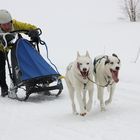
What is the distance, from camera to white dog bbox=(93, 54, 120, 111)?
5785 millimetres

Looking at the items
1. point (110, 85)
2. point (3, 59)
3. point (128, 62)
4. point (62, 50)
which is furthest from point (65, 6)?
point (110, 85)

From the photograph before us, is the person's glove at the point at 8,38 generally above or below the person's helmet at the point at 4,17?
below

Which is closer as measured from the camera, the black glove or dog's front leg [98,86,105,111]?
dog's front leg [98,86,105,111]

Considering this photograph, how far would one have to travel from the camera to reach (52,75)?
740 centimetres

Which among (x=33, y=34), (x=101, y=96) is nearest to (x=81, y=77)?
(x=101, y=96)

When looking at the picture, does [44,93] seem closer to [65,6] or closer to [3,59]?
[3,59]

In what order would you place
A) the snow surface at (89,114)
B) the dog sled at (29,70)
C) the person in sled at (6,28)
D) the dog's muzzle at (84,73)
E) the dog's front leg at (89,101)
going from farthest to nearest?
the person in sled at (6,28)
the dog sled at (29,70)
the dog's front leg at (89,101)
the dog's muzzle at (84,73)
the snow surface at (89,114)

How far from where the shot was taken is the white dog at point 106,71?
228 inches

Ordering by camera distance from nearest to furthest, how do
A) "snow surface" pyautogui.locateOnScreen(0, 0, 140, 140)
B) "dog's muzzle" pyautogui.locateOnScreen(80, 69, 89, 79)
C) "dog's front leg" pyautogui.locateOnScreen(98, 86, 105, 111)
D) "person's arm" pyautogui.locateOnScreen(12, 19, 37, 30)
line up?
"snow surface" pyautogui.locateOnScreen(0, 0, 140, 140) < "dog's muzzle" pyautogui.locateOnScreen(80, 69, 89, 79) < "dog's front leg" pyautogui.locateOnScreen(98, 86, 105, 111) < "person's arm" pyautogui.locateOnScreen(12, 19, 37, 30)

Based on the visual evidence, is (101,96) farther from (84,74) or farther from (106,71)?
(84,74)

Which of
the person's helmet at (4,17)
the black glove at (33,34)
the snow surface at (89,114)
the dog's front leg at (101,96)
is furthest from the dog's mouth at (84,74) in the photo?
the person's helmet at (4,17)

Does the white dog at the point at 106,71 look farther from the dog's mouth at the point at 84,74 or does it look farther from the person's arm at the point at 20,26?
the person's arm at the point at 20,26

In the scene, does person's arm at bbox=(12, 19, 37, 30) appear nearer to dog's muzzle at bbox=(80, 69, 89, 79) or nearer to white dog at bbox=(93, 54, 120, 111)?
white dog at bbox=(93, 54, 120, 111)

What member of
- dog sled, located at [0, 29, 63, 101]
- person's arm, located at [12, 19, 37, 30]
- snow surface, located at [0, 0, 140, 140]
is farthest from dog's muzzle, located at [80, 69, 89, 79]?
person's arm, located at [12, 19, 37, 30]
